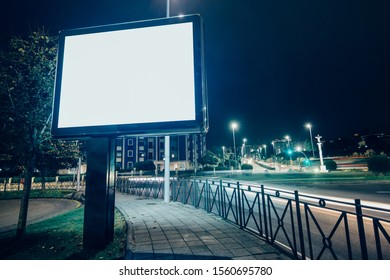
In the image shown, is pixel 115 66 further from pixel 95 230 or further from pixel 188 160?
pixel 188 160

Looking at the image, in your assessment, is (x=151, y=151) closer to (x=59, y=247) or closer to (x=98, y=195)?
(x=59, y=247)

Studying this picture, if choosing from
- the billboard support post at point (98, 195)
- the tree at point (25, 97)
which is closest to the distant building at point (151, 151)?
the tree at point (25, 97)

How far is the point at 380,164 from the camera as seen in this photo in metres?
20.2

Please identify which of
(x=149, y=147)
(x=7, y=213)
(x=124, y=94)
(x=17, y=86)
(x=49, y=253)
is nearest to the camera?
(x=124, y=94)

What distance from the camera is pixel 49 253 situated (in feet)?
13.7

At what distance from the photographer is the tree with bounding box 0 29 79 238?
5691 mm

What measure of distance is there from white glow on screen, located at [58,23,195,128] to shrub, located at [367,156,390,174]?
1004 inches

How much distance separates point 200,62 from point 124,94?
1.28m

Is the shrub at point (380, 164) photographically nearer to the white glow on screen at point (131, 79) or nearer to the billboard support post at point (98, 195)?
the white glow on screen at point (131, 79)

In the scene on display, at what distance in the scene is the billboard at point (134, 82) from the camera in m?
3.05

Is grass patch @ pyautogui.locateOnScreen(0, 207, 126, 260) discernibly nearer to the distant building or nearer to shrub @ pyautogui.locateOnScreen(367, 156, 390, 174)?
shrub @ pyautogui.locateOnScreen(367, 156, 390, 174)
